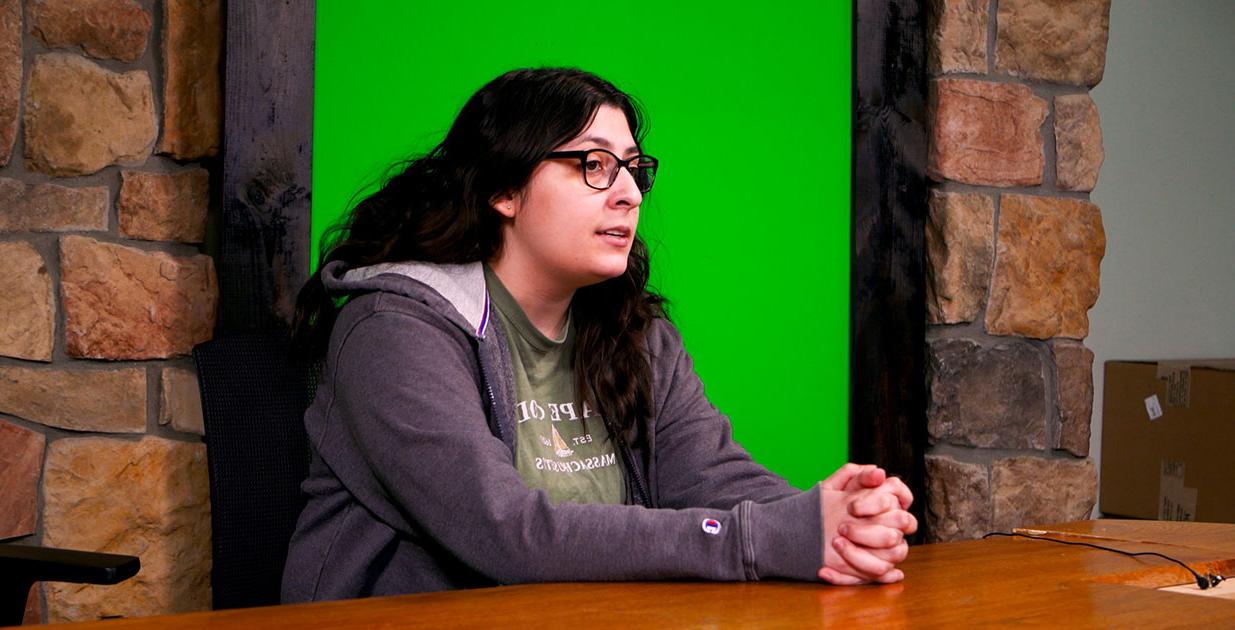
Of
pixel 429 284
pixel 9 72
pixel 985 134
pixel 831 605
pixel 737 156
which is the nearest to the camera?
pixel 831 605

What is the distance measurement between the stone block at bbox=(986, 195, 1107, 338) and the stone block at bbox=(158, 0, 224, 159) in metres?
1.71

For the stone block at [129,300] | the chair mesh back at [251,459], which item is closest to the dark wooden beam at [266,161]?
the stone block at [129,300]

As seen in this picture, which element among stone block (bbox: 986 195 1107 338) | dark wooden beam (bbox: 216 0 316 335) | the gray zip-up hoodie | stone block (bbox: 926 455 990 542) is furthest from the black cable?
dark wooden beam (bbox: 216 0 316 335)

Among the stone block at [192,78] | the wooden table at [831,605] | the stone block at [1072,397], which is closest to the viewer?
the wooden table at [831,605]

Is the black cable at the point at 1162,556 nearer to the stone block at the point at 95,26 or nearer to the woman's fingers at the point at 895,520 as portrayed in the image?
the woman's fingers at the point at 895,520

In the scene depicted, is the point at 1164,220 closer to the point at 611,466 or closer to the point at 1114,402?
the point at 1114,402

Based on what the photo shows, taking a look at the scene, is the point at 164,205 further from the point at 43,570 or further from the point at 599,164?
the point at 43,570

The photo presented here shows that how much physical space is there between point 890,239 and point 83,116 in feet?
5.50

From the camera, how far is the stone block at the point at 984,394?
2688 millimetres

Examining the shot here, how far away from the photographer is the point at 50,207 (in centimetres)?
191

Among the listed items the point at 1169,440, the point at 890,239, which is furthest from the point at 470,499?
the point at 1169,440

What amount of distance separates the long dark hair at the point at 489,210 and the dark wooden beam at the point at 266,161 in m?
0.20

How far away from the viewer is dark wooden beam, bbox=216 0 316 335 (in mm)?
1991

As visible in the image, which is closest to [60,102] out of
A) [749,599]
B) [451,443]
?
[451,443]
